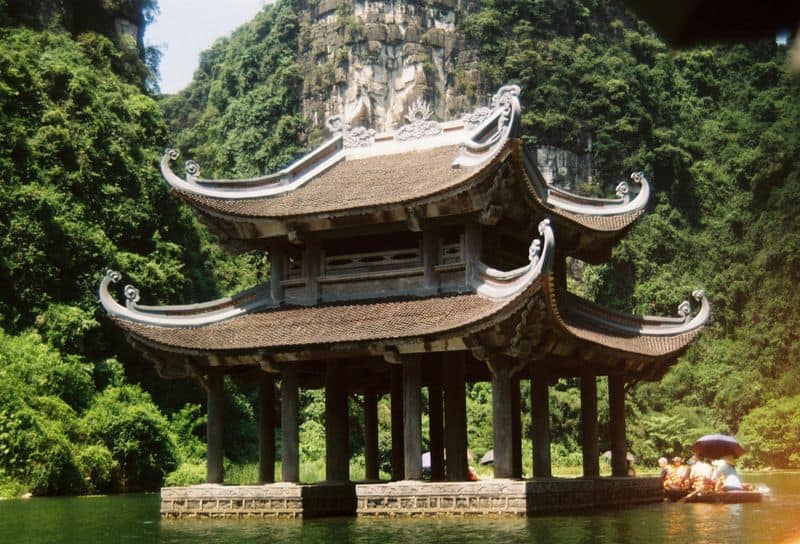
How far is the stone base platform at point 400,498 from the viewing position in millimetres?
17750

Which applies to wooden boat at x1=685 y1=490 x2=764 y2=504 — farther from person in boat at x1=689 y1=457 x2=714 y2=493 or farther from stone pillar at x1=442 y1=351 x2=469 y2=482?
stone pillar at x1=442 y1=351 x2=469 y2=482

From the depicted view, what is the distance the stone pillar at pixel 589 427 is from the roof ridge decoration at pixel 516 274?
365 centimetres

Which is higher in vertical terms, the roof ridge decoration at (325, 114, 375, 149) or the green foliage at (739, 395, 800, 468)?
the roof ridge decoration at (325, 114, 375, 149)

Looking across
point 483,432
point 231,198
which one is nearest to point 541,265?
point 231,198

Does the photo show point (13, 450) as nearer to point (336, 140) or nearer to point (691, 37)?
point (336, 140)

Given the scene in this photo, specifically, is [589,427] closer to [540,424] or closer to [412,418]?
[540,424]

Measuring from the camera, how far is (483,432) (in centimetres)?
5325

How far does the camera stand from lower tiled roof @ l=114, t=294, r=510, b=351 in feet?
61.7

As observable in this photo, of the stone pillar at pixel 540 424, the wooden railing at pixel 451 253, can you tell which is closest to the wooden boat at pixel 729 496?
the stone pillar at pixel 540 424

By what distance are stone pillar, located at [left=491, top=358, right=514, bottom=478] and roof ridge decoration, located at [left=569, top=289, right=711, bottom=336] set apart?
4702mm

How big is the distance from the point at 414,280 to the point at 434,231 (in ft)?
3.17

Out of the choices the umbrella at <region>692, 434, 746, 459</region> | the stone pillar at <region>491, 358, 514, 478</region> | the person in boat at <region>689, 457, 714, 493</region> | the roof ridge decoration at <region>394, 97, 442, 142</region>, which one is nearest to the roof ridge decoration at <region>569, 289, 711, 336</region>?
the umbrella at <region>692, 434, 746, 459</region>

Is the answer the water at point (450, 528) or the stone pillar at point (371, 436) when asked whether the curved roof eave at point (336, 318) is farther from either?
the stone pillar at point (371, 436)

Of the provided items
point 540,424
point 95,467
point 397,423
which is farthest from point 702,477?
point 95,467
